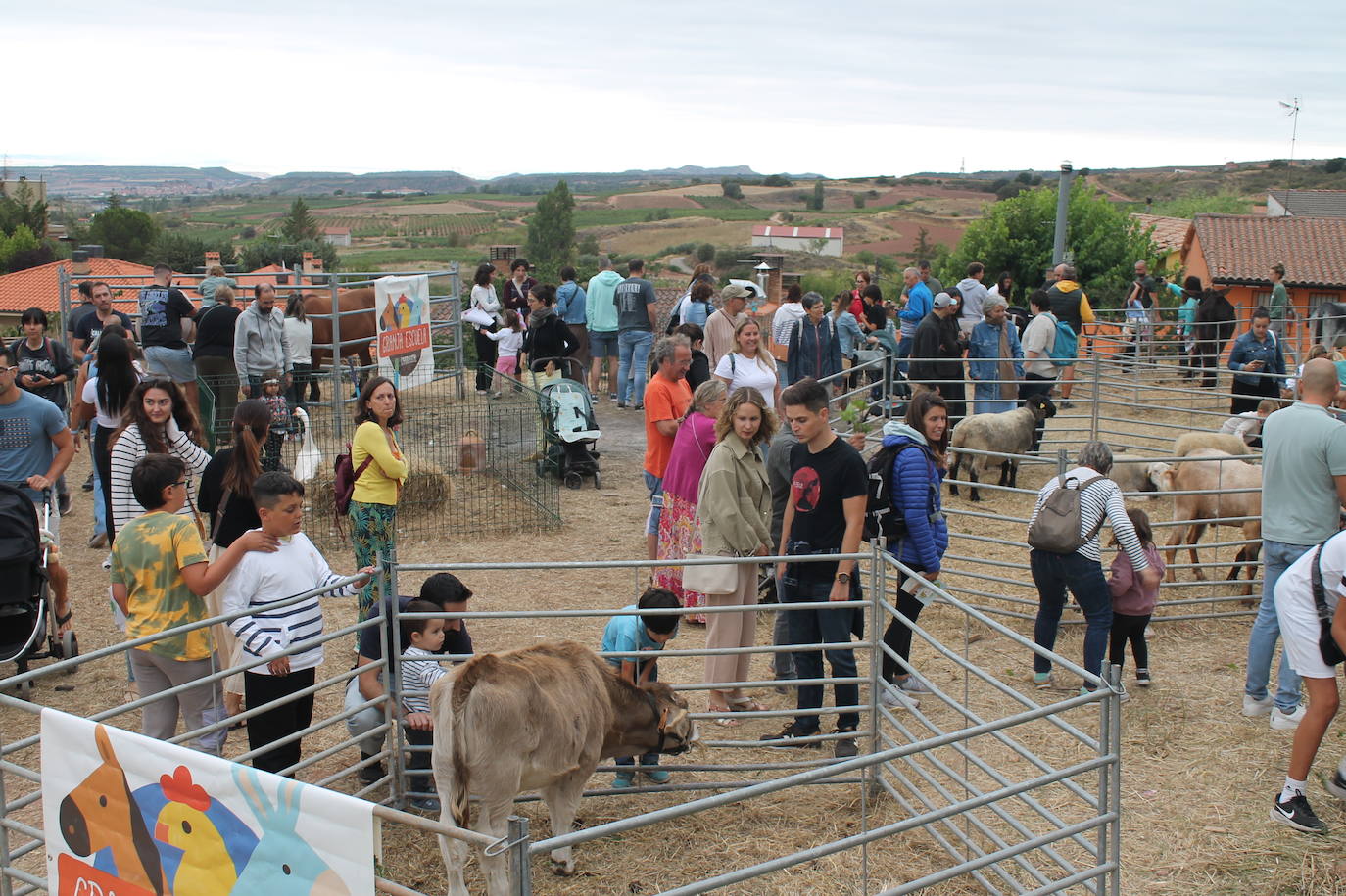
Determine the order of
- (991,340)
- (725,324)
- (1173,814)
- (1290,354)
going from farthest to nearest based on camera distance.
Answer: (1290,354) → (991,340) → (725,324) → (1173,814)

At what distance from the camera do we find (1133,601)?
691cm

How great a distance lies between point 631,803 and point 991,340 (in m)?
8.79

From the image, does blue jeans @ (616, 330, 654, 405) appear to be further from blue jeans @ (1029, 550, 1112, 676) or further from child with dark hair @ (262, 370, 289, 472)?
blue jeans @ (1029, 550, 1112, 676)

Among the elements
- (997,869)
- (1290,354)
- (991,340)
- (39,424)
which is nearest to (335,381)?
(39,424)

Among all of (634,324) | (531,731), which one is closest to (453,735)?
(531,731)

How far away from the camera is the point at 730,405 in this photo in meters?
6.40

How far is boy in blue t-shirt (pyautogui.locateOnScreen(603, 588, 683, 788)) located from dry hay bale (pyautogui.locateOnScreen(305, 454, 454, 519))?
5.10 m

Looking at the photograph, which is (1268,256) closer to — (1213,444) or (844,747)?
(1213,444)

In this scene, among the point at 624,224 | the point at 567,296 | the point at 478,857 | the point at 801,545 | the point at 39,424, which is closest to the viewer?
the point at 478,857

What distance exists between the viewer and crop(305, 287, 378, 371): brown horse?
1484cm

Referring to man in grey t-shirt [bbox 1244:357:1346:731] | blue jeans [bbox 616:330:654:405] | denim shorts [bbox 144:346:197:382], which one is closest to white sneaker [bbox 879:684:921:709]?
man in grey t-shirt [bbox 1244:357:1346:731]

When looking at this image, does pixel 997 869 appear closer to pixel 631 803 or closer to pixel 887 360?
pixel 631 803

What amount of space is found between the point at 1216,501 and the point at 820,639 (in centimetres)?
458

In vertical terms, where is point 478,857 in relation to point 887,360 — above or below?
below
